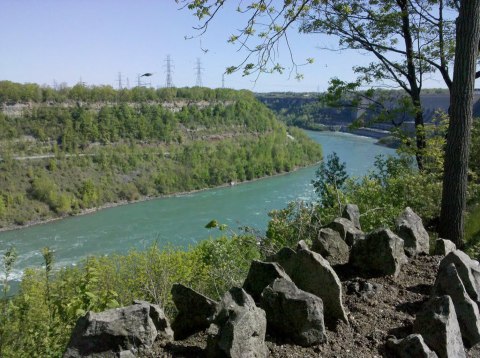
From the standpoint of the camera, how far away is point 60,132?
62906 millimetres

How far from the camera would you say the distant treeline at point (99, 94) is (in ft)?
210

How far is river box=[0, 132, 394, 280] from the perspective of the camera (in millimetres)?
31219

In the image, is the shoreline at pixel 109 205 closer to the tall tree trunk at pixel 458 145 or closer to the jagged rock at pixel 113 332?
the tall tree trunk at pixel 458 145

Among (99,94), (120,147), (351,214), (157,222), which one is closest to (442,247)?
(351,214)

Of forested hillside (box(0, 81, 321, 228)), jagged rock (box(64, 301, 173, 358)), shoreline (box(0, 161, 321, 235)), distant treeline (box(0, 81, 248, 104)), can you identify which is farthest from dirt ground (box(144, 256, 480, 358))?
distant treeline (box(0, 81, 248, 104))

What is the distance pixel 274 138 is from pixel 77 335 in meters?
77.6

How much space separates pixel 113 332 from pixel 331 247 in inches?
72.2

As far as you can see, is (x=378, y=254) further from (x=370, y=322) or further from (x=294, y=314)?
(x=294, y=314)

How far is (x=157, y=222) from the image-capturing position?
3819 cm

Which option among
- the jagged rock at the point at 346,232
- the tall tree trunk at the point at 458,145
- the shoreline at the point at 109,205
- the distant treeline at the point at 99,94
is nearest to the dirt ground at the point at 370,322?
the jagged rock at the point at 346,232

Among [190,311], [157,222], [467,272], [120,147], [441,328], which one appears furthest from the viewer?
[120,147]

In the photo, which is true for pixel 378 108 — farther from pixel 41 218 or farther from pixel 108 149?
pixel 108 149

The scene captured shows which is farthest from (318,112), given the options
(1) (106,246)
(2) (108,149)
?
(1) (106,246)

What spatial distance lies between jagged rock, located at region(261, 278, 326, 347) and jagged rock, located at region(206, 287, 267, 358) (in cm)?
17
